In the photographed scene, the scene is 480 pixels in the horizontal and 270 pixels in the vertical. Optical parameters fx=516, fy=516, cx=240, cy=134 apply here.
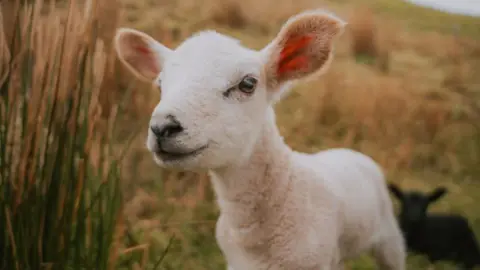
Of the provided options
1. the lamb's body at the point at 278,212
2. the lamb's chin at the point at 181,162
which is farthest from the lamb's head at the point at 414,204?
the lamb's chin at the point at 181,162

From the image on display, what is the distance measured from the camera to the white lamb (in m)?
1.10

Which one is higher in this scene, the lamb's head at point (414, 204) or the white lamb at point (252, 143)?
the white lamb at point (252, 143)

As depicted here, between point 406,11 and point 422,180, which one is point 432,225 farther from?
point 406,11

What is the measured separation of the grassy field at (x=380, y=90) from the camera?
2.63 m

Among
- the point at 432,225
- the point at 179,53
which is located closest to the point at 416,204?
the point at 432,225

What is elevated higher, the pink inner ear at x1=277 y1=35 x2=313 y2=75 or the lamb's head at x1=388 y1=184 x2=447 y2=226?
the pink inner ear at x1=277 y1=35 x2=313 y2=75

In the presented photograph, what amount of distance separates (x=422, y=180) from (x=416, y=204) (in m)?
0.58

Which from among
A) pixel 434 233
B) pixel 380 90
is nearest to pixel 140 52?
pixel 434 233

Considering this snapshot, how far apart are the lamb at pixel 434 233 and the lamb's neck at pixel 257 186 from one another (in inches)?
43.5

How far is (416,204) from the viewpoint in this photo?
2260 millimetres

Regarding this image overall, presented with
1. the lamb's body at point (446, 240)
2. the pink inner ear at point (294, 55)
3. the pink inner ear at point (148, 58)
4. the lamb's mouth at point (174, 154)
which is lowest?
the lamb's body at point (446, 240)

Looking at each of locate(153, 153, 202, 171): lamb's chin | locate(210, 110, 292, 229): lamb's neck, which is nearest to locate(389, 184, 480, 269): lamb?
locate(210, 110, 292, 229): lamb's neck

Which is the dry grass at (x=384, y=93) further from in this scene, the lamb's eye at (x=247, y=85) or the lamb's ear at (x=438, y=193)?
the lamb's eye at (x=247, y=85)

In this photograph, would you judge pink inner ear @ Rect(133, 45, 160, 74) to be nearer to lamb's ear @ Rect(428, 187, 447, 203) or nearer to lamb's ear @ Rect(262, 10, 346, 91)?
lamb's ear @ Rect(262, 10, 346, 91)
